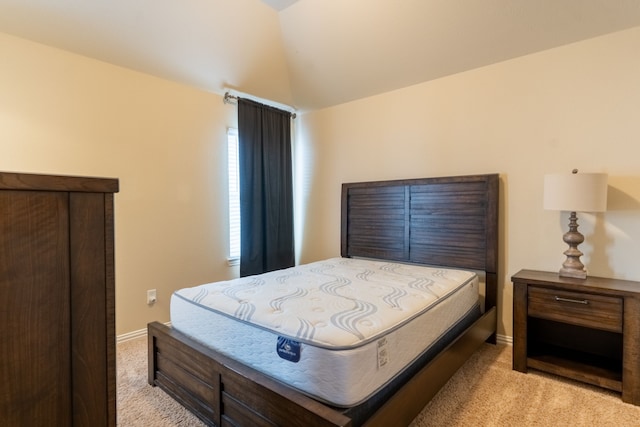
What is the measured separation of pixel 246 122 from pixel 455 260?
8.39 feet

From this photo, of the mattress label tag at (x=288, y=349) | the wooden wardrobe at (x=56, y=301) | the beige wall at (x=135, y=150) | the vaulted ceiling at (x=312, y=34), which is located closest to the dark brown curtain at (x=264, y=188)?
the beige wall at (x=135, y=150)

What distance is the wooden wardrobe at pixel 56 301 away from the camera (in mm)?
625

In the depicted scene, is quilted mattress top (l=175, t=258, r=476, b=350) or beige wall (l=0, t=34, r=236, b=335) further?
beige wall (l=0, t=34, r=236, b=335)

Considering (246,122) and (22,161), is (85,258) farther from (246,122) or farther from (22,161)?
(246,122)

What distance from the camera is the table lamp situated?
6.98ft

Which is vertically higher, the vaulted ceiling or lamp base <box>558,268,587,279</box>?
the vaulted ceiling

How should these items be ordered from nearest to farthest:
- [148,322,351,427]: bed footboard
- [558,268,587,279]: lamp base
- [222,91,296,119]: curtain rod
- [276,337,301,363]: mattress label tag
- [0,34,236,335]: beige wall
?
1. [148,322,351,427]: bed footboard
2. [276,337,301,363]: mattress label tag
3. [558,268,587,279]: lamp base
4. [0,34,236,335]: beige wall
5. [222,91,296,119]: curtain rod

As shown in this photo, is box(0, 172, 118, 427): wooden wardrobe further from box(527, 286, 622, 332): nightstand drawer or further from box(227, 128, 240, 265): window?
box(227, 128, 240, 265): window

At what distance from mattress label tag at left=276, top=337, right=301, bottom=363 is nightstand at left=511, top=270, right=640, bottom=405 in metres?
1.76

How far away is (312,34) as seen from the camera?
3.15 m

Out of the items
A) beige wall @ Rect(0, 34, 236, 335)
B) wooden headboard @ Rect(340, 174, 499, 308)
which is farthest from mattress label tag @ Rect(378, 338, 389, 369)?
beige wall @ Rect(0, 34, 236, 335)

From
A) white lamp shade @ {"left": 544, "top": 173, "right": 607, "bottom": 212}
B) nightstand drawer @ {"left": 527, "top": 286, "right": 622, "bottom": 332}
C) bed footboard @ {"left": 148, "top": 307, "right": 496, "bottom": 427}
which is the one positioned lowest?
bed footboard @ {"left": 148, "top": 307, "right": 496, "bottom": 427}

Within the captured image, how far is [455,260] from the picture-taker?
2947 millimetres

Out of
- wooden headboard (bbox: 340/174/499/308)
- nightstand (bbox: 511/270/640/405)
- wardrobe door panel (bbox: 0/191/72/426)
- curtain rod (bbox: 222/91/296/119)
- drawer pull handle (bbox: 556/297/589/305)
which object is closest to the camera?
wardrobe door panel (bbox: 0/191/72/426)
